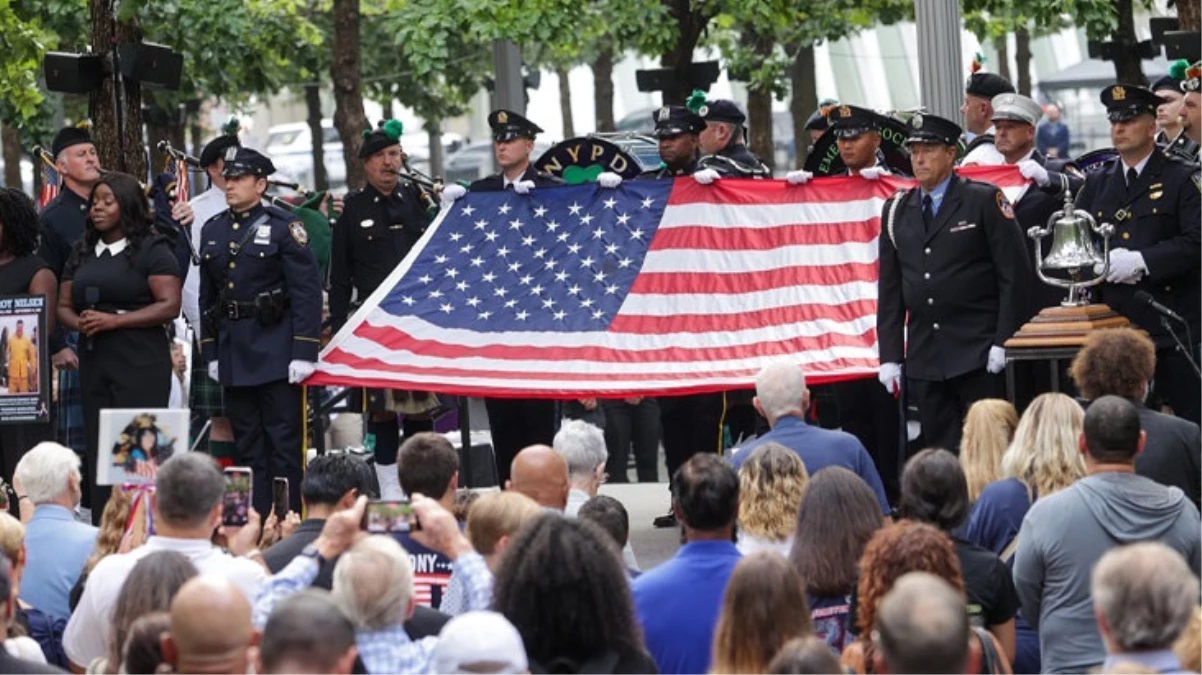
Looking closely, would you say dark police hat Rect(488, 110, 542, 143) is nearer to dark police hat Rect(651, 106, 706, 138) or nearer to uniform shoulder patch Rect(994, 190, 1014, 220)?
dark police hat Rect(651, 106, 706, 138)

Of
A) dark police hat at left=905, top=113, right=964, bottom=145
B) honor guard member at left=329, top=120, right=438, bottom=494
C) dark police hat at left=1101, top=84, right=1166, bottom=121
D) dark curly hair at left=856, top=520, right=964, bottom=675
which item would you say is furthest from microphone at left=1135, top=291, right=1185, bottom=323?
dark curly hair at left=856, top=520, right=964, bottom=675

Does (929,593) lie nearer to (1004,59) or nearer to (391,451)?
(391,451)

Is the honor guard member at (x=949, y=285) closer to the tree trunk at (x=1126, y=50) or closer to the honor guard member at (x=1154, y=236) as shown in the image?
the honor guard member at (x=1154, y=236)

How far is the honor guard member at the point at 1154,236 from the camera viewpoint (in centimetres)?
1052

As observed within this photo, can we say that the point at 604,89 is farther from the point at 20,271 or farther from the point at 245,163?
the point at 20,271

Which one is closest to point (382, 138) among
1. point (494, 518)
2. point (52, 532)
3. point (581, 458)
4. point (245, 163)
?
point (245, 163)

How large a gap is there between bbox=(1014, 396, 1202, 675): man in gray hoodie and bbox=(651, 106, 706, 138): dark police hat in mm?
5670

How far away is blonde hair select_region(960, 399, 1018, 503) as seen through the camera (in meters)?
8.36

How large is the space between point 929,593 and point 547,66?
3152cm

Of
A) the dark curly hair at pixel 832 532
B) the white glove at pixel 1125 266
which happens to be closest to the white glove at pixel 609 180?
the white glove at pixel 1125 266

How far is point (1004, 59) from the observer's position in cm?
3419

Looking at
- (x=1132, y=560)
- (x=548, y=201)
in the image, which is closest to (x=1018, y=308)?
(x=548, y=201)

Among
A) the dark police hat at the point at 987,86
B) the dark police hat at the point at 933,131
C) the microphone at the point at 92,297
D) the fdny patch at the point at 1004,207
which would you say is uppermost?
the dark police hat at the point at 987,86

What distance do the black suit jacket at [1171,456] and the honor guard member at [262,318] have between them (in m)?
5.06
